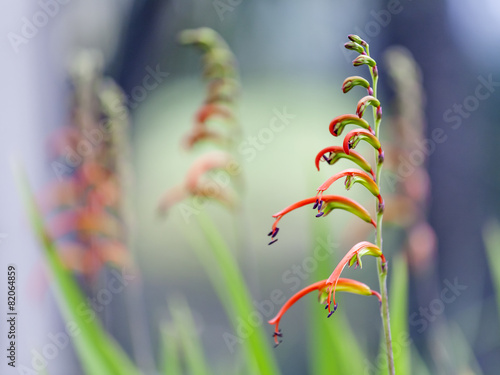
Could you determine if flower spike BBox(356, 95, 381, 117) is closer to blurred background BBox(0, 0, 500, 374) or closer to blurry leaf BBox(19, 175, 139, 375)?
blurry leaf BBox(19, 175, 139, 375)

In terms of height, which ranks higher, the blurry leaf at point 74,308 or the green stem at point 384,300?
the blurry leaf at point 74,308

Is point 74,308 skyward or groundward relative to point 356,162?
skyward

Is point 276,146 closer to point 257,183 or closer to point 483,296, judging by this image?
point 257,183

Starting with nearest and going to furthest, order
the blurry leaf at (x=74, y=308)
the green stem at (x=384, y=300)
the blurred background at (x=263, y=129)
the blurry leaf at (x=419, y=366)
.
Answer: the green stem at (x=384, y=300) → the blurry leaf at (x=74, y=308) → the blurry leaf at (x=419, y=366) → the blurred background at (x=263, y=129)

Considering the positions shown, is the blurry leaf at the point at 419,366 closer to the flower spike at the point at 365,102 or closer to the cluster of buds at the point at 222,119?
the cluster of buds at the point at 222,119

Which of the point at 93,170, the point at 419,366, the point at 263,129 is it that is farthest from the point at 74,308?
the point at 263,129

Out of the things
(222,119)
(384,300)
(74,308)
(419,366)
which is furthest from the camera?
(419,366)

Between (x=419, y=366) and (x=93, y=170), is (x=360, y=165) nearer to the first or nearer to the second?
(x=93, y=170)

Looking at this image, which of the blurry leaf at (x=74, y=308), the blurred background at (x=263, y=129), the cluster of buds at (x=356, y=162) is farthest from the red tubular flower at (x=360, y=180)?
the blurred background at (x=263, y=129)
